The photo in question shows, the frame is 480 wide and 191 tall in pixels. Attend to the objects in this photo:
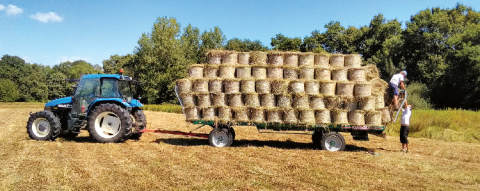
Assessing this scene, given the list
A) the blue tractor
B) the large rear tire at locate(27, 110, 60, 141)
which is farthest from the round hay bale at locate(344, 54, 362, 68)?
the large rear tire at locate(27, 110, 60, 141)

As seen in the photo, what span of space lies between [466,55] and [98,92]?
31122 mm

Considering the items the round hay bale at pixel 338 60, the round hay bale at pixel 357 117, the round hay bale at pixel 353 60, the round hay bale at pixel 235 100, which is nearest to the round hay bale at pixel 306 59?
the round hay bale at pixel 338 60

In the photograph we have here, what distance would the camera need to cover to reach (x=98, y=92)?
431 inches

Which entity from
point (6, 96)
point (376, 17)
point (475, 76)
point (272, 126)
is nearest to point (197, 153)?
point (272, 126)

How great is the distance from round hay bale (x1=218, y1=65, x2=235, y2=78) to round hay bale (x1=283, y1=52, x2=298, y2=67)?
1.59 metres

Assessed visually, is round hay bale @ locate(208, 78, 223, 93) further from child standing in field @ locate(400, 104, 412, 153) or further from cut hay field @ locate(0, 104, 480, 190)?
child standing in field @ locate(400, 104, 412, 153)

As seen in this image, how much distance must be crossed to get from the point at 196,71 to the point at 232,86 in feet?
4.19

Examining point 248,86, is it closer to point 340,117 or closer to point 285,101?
point 285,101

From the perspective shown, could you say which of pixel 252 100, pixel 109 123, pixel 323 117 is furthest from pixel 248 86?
pixel 109 123

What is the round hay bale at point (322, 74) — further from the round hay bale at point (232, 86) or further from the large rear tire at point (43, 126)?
the large rear tire at point (43, 126)

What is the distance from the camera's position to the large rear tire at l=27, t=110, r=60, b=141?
10617 mm

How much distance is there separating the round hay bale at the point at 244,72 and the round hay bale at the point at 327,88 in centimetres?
214

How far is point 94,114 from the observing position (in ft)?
33.8

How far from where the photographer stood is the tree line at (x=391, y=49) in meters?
30.7
